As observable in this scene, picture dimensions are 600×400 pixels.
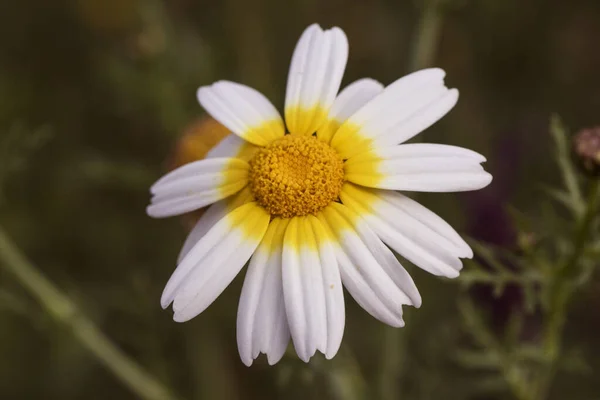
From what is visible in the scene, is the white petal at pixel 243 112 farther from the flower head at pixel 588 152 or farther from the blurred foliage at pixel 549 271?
the flower head at pixel 588 152

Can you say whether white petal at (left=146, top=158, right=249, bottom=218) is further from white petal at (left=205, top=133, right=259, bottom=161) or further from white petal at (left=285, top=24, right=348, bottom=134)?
white petal at (left=285, top=24, right=348, bottom=134)

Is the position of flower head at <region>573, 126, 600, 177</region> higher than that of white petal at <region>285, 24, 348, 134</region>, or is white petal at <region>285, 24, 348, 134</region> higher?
A: white petal at <region>285, 24, 348, 134</region>

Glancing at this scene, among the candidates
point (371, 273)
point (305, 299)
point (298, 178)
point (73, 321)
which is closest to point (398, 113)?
point (298, 178)

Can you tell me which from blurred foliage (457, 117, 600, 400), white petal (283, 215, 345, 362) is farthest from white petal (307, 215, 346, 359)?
blurred foliage (457, 117, 600, 400)

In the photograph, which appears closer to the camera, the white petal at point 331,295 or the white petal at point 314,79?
the white petal at point 331,295

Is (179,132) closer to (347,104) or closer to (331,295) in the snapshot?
(347,104)

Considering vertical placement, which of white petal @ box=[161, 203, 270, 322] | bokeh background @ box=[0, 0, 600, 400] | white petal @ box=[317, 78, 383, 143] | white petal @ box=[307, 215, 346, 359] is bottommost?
white petal @ box=[307, 215, 346, 359]


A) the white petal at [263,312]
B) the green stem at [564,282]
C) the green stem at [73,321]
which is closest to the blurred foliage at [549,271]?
the green stem at [564,282]
